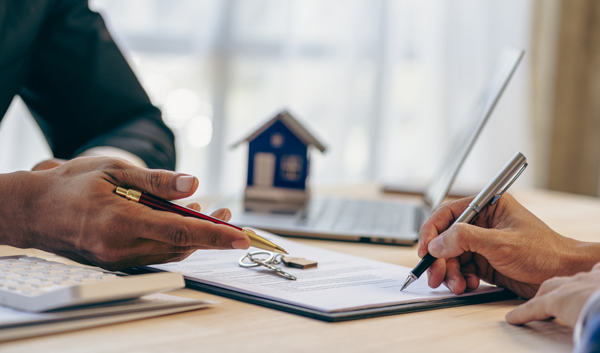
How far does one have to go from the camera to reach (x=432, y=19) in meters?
2.85

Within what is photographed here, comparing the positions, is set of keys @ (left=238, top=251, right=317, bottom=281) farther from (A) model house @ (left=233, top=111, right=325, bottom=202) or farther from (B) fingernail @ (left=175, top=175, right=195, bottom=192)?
(A) model house @ (left=233, top=111, right=325, bottom=202)

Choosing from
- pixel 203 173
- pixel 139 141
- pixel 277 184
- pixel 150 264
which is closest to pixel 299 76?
pixel 203 173

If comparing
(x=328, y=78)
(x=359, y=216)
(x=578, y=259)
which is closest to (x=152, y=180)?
(x=578, y=259)

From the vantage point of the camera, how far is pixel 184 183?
1.87 ft

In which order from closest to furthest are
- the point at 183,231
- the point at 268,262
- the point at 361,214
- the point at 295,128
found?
the point at 183,231
the point at 268,262
the point at 361,214
the point at 295,128

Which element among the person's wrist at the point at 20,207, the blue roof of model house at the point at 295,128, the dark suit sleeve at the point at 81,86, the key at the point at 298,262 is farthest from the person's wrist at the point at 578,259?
the dark suit sleeve at the point at 81,86

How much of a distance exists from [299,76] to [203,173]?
2.19ft

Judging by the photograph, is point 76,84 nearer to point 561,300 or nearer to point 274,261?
point 274,261

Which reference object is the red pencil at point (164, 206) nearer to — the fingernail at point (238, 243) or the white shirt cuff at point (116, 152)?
the fingernail at point (238, 243)

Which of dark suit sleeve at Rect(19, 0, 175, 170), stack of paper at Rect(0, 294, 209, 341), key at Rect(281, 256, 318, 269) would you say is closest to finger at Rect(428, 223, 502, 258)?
key at Rect(281, 256, 318, 269)

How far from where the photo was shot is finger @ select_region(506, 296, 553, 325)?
51cm

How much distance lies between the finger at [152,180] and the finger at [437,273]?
0.92 ft

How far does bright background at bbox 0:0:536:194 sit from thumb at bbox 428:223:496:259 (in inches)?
76.2

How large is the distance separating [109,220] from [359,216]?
66 cm
